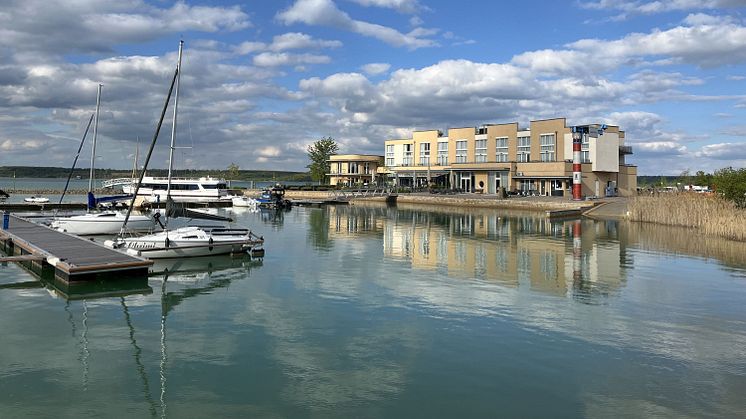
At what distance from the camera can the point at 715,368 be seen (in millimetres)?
12766

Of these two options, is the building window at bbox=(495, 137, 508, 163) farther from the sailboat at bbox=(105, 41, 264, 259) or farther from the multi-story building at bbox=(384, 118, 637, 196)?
the sailboat at bbox=(105, 41, 264, 259)

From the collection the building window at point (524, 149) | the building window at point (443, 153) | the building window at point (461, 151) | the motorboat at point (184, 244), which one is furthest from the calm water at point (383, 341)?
the building window at point (443, 153)

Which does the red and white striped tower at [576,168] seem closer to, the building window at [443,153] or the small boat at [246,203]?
the building window at [443,153]

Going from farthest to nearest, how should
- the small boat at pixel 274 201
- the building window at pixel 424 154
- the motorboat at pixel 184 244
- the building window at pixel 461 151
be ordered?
the building window at pixel 424 154, the building window at pixel 461 151, the small boat at pixel 274 201, the motorboat at pixel 184 244

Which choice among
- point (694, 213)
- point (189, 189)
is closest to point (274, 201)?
point (189, 189)

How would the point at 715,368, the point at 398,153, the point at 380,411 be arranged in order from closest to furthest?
the point at 380,411
the point at 715,368
the point at 398,153

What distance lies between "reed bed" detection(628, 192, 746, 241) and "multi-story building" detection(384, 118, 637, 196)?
932 inches

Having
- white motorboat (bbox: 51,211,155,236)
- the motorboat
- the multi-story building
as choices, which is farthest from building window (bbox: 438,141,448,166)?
the motorboat

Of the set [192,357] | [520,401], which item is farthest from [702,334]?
[192,357]

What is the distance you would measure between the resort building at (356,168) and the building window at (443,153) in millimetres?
18331

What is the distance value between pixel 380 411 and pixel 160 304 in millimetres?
11175

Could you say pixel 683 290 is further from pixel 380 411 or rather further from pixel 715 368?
pixel 380 411

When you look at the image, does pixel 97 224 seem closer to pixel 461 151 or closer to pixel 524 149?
pixel 524 149

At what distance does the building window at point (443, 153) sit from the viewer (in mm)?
96062
